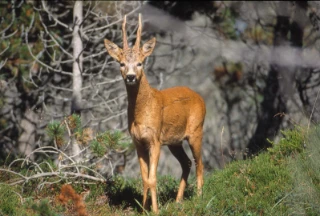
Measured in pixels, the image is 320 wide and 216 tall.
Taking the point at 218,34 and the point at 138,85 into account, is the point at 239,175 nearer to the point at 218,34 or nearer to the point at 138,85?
the point at 138,85

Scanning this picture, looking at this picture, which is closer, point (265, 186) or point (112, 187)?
point (265, 186)

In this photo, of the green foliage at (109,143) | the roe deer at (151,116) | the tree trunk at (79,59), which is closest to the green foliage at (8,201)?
the green foliage at (109,143)

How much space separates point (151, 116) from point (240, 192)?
1257 mm

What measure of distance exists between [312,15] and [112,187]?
19.3 ft

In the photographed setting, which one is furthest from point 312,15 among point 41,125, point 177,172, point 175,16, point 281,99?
point 41,125

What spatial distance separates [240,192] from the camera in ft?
24.1

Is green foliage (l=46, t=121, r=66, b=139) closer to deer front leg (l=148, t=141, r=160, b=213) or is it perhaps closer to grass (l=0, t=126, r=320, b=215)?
grass (l=0, t=126, r=320, b=215)

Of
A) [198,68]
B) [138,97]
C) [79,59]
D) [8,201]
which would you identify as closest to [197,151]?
[138,97]

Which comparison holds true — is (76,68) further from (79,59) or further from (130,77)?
(130,77)

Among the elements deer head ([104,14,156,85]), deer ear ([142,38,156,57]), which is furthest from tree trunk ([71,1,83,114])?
deer head ([104,14,156,85])

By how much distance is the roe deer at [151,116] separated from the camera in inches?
286

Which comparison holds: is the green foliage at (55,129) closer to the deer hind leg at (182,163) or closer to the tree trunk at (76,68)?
the deer hind leg at (182,163)

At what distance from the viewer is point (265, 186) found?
7309 millimetres

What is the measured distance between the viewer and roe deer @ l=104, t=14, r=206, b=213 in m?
7.26
